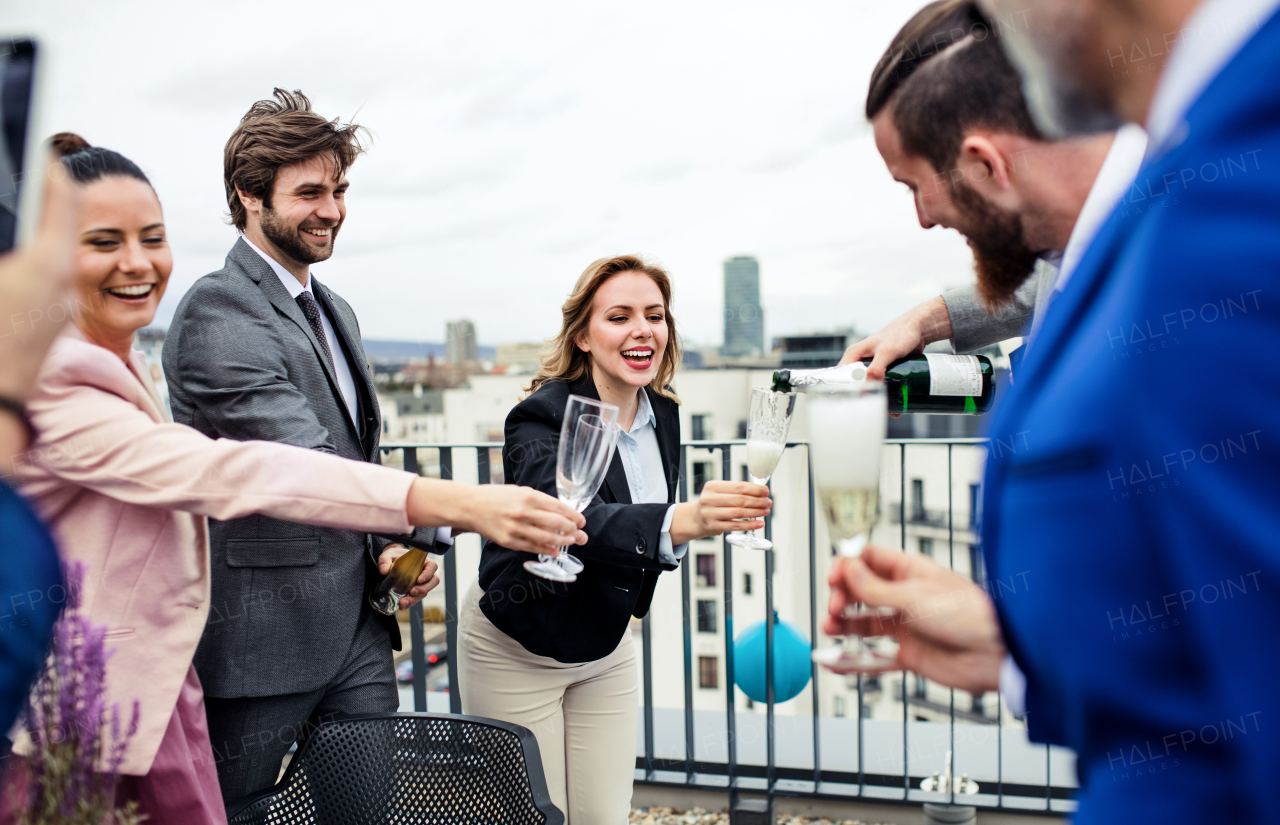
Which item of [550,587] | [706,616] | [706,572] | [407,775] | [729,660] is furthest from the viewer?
[706,572]

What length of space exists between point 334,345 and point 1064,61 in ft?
6.46

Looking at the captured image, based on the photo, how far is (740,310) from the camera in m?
28.9

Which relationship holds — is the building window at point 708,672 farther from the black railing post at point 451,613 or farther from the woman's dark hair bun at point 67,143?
the woman's dark hair bun at point 67,143

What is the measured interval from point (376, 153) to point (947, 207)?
5.76ft

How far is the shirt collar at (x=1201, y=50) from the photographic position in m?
0.46

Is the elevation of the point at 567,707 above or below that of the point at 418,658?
above

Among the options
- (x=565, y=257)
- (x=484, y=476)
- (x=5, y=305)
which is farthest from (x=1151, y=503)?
(x=565, y=257)

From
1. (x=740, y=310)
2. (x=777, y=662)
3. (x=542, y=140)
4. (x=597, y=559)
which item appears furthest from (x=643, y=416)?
(x=740, y=310)

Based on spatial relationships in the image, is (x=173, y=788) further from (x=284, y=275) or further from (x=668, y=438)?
(x=668, y=438)

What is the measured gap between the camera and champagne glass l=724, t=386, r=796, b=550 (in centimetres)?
177

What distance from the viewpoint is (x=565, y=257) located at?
40.6 m

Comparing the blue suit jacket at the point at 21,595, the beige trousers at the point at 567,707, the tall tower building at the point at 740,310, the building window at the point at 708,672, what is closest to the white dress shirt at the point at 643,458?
the beige trousers at the point at 567,707

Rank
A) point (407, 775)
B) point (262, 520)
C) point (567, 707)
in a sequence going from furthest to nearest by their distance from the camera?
point (567, 707)
point (262, 520)
point (407, 775)

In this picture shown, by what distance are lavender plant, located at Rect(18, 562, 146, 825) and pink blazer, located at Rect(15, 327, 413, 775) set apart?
0.80 feet
